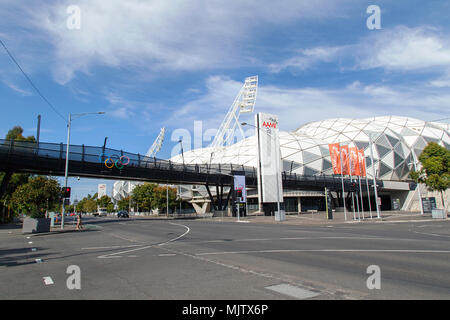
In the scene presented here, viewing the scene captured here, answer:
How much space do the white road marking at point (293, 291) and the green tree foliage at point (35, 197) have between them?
24.5 meters

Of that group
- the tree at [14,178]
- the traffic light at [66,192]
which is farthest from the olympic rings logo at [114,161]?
the tree at [14,178]

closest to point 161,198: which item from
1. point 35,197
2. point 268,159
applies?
point 268,159

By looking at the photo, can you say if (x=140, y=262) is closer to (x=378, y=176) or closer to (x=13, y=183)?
(x=13, y=183)

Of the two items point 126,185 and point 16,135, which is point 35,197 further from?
point 126,185

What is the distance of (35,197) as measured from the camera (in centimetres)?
2466

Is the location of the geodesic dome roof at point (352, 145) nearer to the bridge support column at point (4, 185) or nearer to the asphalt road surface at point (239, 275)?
the bridge support column at point (4, 185)

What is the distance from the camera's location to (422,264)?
813 cm

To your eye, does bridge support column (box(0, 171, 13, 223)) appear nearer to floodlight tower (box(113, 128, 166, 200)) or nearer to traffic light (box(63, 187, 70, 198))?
traffic light (box(63, 187, 70, 198))

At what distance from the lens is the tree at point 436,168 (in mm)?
35250

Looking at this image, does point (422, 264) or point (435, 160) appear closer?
point (422, 264)

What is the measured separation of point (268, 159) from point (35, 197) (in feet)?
103

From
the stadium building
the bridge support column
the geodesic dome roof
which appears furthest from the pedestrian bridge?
the geodesic dome roof
